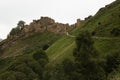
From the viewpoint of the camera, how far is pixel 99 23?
648 feet

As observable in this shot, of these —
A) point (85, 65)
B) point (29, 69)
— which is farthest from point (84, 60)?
point (29, 69)

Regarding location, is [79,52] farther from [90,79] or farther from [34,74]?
[34,74]

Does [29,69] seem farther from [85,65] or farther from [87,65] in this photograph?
[87,65]

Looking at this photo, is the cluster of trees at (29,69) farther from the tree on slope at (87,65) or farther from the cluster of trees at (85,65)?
the tree on slope at (87,65)

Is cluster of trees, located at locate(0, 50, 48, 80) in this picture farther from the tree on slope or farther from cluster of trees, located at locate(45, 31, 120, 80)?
the tree on slope

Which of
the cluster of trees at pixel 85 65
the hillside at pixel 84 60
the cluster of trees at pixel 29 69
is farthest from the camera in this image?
the cluster of trees at pixel 29 69

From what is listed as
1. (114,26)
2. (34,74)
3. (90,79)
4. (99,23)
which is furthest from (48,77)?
(99,23)

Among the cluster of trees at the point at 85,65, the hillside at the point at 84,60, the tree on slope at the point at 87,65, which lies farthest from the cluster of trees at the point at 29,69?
the tree on slope at the point at 87,65

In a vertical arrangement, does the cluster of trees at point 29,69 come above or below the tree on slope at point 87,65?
Answer: below

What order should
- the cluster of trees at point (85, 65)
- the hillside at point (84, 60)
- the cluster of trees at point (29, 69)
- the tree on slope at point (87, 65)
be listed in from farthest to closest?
the cluster of trees at point (29, 69) → the hillside at point (84, 60) → the cluster of trees at point (85, 65) → the tree on slope at point (87, 65)

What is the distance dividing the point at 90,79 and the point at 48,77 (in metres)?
34.2

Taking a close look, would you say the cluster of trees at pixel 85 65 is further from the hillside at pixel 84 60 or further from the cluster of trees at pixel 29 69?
the cluster of trees at pixel 29 69

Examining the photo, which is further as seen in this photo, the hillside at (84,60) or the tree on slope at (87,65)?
the hillside at (84,60)

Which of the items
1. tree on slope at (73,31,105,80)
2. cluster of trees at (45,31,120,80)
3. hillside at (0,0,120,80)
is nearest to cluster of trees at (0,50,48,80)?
hillside at (0,0,120,80)
